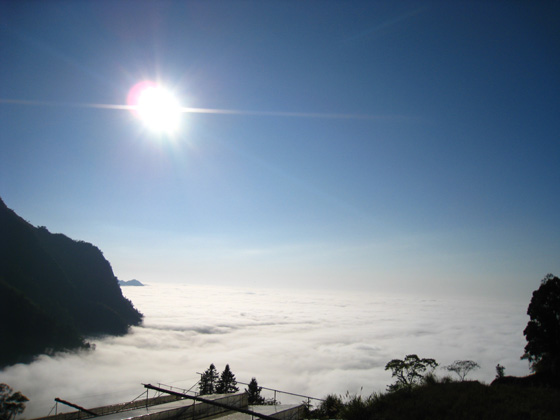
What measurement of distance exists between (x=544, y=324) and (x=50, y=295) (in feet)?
513

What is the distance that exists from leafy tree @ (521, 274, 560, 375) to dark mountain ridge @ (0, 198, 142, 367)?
129 m

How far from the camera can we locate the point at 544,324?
2909cm

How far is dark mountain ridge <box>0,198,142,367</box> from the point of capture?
302 ft

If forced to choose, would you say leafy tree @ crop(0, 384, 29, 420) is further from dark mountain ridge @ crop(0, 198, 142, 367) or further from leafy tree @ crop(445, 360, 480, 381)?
leafy tree @ crop(445, 360, 480, 381)

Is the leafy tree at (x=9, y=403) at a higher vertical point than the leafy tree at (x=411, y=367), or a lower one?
lower

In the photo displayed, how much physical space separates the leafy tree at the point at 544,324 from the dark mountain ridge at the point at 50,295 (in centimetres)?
12865

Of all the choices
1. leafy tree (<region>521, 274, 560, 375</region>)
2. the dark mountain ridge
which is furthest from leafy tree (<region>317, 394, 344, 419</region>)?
the dark mountain ridge

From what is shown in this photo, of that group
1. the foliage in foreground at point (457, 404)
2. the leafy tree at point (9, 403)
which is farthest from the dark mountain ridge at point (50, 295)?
the foliage in foreground at point (457, 404)

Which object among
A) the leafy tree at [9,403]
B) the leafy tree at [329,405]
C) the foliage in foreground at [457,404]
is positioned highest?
the foliage in foreground at [457,404]

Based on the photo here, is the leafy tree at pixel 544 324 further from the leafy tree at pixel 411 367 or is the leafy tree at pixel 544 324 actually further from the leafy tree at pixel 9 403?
the leafy tree at pixel 9 403

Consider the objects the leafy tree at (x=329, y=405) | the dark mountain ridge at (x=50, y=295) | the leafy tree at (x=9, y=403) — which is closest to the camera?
the leafy tree at (x=329, y=405)

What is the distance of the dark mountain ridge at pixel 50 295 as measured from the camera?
92.2 m

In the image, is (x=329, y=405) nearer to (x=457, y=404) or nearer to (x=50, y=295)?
(x=457, y=404)

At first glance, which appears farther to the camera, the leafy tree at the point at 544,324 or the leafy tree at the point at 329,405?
the leafy tree at the point at 544,324
